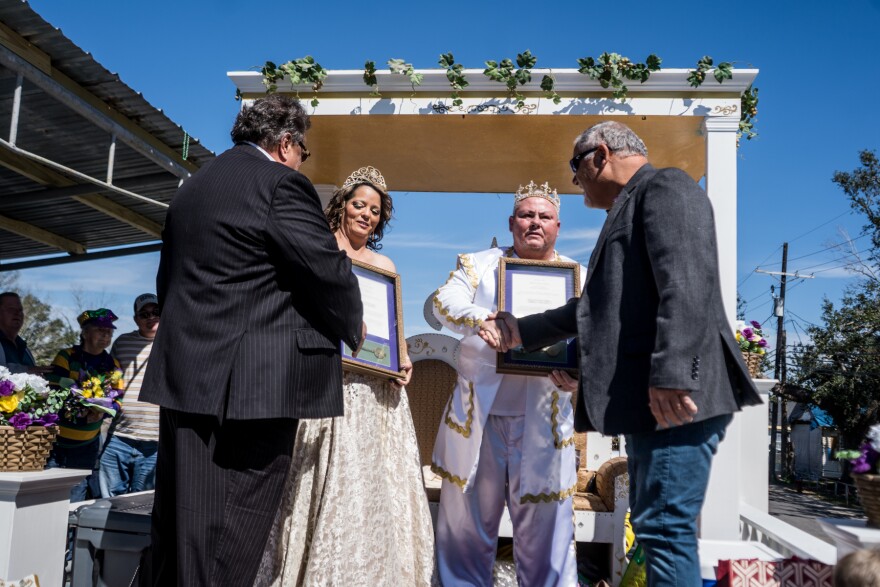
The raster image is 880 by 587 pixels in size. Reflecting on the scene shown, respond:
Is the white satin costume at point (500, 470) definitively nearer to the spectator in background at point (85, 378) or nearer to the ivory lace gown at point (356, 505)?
the ivory lace gown at point (356, 505)

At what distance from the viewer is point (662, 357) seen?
213 centimetres

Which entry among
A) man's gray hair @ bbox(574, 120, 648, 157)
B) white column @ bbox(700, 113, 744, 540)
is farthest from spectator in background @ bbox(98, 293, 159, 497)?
white column @ bbox(700, 113, 744, 540)

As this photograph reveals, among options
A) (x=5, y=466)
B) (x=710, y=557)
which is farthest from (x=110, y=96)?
(x=710, y=557)

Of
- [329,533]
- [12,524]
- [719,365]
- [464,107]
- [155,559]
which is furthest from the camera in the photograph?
[464,107]

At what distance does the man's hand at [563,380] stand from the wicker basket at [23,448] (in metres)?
2.32

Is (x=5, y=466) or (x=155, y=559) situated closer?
(x=155, y=559)

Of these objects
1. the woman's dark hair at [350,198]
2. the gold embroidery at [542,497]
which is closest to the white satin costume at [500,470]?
the gold embroidery at [542,497]

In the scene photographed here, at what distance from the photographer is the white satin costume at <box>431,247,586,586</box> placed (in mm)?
3516

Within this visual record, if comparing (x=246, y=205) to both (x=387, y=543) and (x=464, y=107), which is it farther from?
(x=464, y=107)

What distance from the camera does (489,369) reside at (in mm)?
3656

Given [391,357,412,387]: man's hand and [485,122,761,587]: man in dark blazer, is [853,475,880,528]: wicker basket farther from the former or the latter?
[391,357,412,387]: man's hand

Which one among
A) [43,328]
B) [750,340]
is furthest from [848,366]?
[43,328]

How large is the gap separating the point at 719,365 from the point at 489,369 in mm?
1546

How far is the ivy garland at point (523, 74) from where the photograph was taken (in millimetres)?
4453
